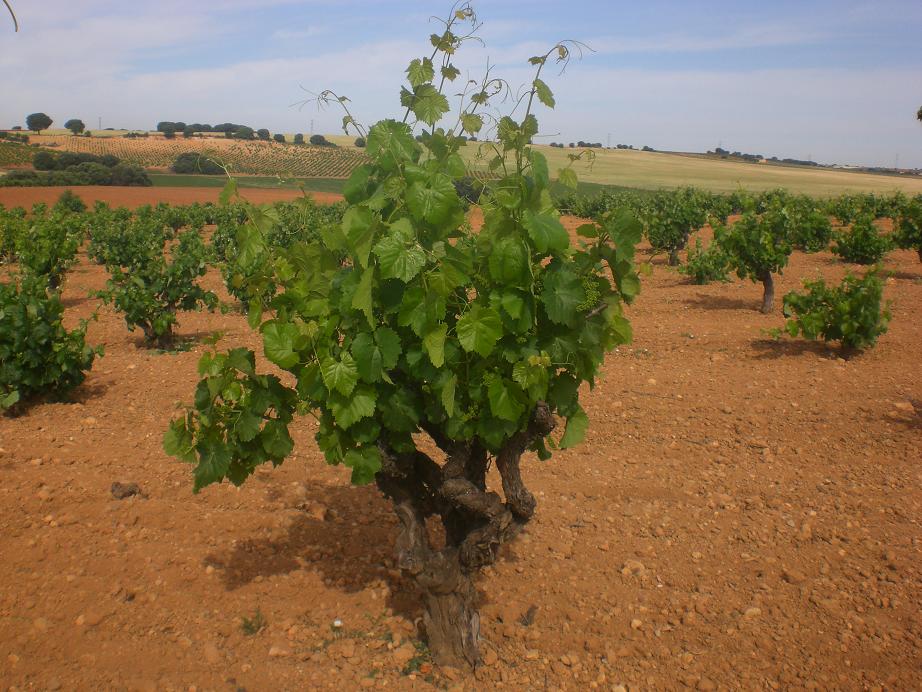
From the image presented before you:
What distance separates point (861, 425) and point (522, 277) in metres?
5.01

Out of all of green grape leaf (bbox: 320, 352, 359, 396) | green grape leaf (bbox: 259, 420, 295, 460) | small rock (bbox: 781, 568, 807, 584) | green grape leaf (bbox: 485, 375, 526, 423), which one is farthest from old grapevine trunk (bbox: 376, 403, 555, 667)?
small rock (bbox: 781, 568, 807, 584)

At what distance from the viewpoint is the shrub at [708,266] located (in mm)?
13922

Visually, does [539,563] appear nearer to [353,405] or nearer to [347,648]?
[347,648]

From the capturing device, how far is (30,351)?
676 centimetres

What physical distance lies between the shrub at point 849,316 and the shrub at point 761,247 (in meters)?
2.69

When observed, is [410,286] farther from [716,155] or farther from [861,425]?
[716,155]

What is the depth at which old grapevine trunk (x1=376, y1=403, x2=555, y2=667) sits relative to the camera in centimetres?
334

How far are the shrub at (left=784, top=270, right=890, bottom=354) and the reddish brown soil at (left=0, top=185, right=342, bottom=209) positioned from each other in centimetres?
3466

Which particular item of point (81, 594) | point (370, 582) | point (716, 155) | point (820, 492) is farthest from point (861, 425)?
point (716, 155)

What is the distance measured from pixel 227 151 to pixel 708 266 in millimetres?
69057

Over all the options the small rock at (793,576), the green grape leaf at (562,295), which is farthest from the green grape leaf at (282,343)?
the small rock at (793,576)

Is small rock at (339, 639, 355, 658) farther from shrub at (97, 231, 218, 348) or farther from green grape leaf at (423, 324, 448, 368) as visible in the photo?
shrub at (97, 231, 218, 348)

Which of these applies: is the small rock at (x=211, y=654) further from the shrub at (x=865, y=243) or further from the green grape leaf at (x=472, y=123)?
the shrub at (x=865, y=243)

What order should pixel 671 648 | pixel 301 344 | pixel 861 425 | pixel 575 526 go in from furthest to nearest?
1. pixel 861 425
2. pixel 575 526
3. pixel 671 648
4. pixel 301 344
